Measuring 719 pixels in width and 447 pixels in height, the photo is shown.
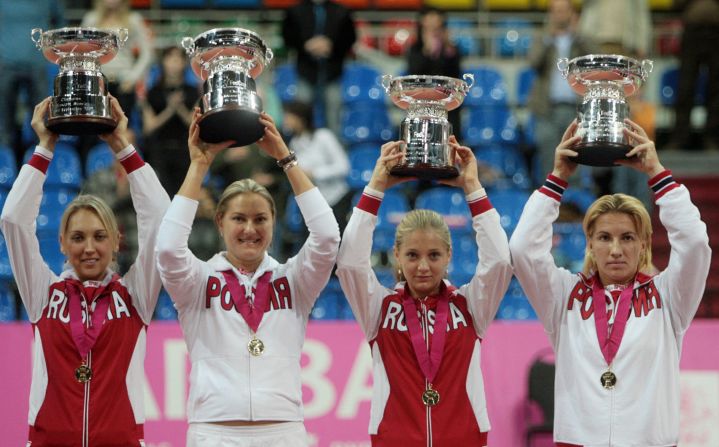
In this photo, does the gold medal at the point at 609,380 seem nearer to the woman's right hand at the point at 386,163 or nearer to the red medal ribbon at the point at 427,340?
the red medal ribbon at the point at 427,340

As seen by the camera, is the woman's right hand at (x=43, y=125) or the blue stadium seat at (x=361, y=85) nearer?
the woman's right hand at (x=43, y=125)

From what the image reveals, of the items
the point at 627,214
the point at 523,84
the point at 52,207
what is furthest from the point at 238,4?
the point at 627,214

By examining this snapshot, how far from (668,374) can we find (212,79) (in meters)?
2.18

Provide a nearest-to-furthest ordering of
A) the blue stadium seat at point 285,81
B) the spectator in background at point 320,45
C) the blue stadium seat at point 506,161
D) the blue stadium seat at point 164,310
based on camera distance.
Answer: the blue stadium seat at point 164,310 → the spectator in background at point 320,45 → the blue stadium seat at point 506,161 → the blue stadium seat at point 285,81

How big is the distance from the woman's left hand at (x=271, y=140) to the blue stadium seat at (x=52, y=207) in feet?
Answer: 13.9

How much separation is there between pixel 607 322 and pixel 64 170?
560 cm

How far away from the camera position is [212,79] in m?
4.80

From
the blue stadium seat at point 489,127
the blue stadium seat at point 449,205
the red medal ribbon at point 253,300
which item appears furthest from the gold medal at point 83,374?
the blue stadium seat at point 489,127

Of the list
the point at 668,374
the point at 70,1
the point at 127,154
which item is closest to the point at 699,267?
the point at 668,374

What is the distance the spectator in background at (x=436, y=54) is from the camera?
9344 millimetres

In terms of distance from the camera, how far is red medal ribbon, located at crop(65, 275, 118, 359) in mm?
4867

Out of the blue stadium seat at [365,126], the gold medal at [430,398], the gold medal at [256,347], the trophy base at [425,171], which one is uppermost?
the blue stadium seat at [365,126]

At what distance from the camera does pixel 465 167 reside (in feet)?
16.2

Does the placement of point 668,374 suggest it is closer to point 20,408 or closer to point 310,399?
point 310,399
